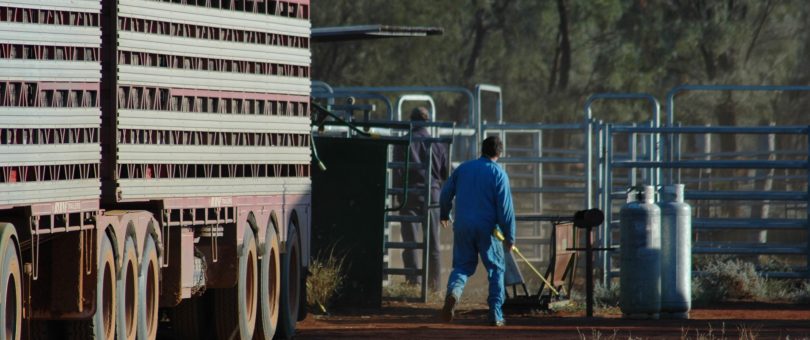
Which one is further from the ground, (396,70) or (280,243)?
(396,70)

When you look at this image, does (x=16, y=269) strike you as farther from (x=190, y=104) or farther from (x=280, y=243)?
(x=280, y=243)

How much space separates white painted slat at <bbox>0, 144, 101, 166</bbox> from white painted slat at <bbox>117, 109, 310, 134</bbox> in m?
0.66

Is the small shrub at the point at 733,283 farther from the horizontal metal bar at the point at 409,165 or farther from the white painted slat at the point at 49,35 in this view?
the white painted slat at the point at 49,35

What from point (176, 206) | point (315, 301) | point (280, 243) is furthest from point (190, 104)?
point (315, 301)

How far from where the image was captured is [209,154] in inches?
487

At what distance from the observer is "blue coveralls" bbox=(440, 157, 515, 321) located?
15.4 metres

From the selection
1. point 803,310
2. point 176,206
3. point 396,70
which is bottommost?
point 803,310

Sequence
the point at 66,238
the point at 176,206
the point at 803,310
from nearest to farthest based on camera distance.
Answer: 1. the point at 66,238
2. the point at 176,206
3. the point at 803,310

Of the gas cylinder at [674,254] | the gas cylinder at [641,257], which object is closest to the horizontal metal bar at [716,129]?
the gas cylinder at [674,254]

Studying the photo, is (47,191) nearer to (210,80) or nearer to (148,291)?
(148,291)

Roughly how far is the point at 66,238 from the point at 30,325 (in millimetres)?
665

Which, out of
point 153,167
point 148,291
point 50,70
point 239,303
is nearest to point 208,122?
point 153,167

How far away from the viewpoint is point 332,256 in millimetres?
18094

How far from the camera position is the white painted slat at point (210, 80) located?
1106 cm
